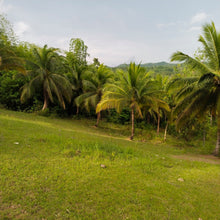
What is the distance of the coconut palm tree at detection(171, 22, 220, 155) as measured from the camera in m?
7.48

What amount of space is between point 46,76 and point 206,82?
12928mm

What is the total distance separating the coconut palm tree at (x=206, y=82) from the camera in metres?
7.48

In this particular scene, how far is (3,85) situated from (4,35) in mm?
6367

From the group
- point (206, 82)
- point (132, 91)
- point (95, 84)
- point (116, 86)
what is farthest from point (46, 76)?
point (206, 82)

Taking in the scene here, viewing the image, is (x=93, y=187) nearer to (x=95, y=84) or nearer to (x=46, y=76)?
(x=95, y=84)

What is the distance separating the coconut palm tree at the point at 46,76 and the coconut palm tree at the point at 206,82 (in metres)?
10.3

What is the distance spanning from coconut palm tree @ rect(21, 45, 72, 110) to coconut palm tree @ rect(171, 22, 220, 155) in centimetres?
1032

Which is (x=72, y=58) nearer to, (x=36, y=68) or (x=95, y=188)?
(x=36, y=68)

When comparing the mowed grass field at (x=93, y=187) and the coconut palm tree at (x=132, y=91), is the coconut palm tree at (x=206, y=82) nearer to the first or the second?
the coconut palm tree at (x=132, y=91)

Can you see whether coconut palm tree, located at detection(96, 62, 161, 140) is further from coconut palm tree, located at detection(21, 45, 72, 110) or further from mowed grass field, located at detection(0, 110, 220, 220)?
mowed grass field, located at detection(0, 110, 220, 220)

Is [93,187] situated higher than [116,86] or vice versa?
[116,86]

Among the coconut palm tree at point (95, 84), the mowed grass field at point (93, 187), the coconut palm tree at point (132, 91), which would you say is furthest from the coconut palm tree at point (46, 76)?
the mowed grass field at point (93, 187)

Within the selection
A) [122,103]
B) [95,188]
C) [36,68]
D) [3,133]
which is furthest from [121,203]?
[36,68]

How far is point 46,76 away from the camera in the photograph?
48.1 feet
